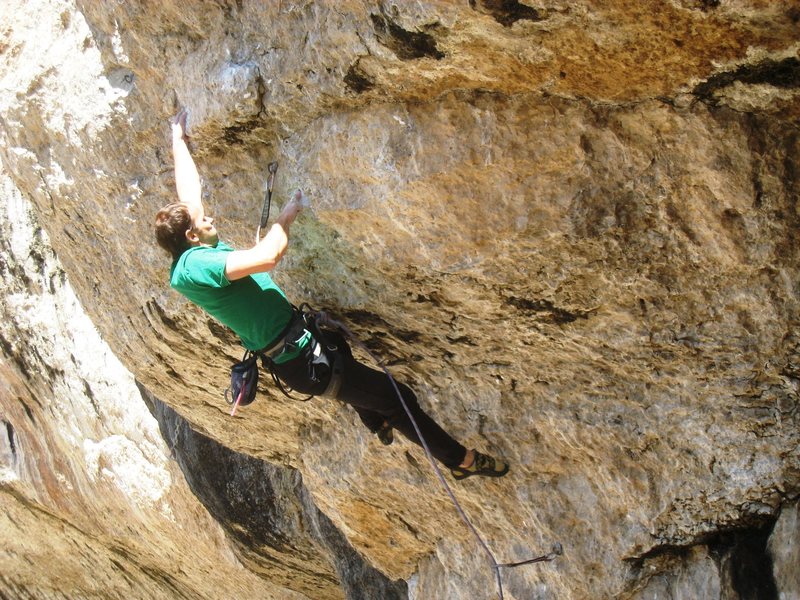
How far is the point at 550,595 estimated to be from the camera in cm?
426

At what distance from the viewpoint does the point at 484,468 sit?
13.6 ft

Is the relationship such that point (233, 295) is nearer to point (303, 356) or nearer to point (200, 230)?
point (200, 230)

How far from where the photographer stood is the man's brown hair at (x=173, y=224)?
3465mm

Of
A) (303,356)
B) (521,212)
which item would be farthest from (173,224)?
(521,212)

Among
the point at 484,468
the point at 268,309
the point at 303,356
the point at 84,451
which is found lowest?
the point at 84,451

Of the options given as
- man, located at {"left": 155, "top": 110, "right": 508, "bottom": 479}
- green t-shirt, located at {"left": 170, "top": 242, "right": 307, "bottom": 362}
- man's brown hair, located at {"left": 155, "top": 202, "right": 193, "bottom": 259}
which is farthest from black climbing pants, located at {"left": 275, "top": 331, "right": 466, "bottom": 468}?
man's brown hair, located at {"left": 155, "top": 202, "right": 193, "bottom": 259}

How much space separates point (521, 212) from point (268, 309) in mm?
1147

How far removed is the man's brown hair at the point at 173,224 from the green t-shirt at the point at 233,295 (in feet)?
0.23

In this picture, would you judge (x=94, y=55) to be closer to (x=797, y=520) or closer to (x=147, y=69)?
(x=147, y=69)

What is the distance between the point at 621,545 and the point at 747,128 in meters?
1.93

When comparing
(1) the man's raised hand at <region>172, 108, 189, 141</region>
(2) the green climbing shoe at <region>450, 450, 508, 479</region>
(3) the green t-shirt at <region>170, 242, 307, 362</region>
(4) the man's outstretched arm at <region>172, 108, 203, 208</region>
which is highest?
(1) the man's raised hand at <region>172, 108, 189, 141</region>

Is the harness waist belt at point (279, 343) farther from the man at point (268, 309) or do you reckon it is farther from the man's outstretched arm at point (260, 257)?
the man's outstretched arm at point (260, 257)

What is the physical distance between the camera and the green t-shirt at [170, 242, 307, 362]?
11.2ft

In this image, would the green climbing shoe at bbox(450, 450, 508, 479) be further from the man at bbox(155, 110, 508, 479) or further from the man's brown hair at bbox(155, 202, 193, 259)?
the man's brown hair at bbox(155, 202, 193, 259)
